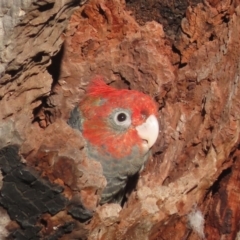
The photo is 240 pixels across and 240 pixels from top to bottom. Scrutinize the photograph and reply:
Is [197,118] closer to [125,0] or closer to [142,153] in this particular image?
[142,153]

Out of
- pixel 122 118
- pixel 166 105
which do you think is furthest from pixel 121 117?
pixel 166 105

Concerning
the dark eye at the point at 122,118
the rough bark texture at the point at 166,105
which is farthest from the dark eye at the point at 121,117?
the rough bark texture at the point at 166,105

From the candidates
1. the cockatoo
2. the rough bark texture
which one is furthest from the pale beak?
the rough bark texture

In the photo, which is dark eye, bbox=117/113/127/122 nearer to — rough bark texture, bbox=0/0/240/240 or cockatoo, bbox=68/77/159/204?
cockatoo, bbox=68/77/159/204

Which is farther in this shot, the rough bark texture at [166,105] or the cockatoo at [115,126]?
the cockatoo at [115,126]

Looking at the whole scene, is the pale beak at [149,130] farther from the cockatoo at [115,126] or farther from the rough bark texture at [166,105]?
the rough bark texture at [166,105]

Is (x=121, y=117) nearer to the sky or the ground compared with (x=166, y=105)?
nearer to the ground

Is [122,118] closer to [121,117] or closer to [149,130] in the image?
[121,117]

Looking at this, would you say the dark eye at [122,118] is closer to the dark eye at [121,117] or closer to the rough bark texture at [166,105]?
the dark eye at [121,117]

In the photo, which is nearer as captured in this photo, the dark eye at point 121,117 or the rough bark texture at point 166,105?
the rough bark texture at point 166,105
